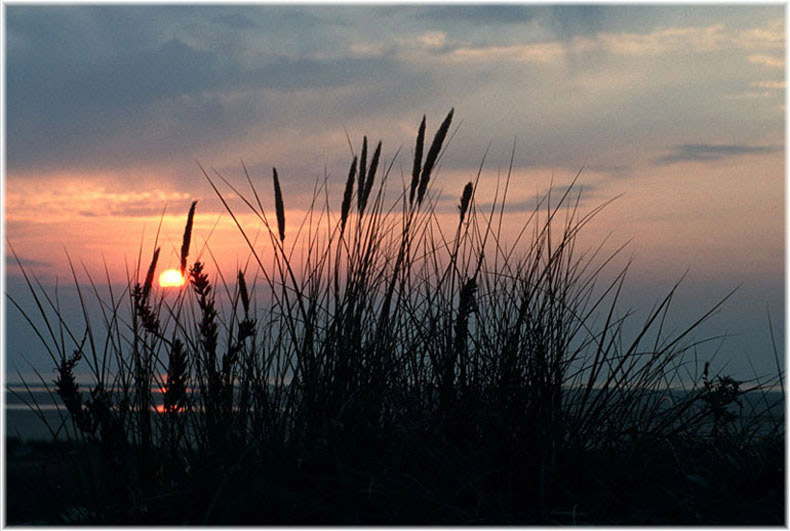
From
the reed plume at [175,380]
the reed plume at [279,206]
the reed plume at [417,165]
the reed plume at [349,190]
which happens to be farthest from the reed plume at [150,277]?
the reed plume at [417,165]

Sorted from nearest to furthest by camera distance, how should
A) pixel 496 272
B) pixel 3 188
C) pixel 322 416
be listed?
pixel 322 416 → pixel 3 188 → pixel 496 272

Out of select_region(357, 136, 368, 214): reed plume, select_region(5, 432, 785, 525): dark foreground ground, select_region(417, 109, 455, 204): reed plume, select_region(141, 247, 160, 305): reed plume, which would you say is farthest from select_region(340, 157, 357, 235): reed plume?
select_region(5, 432, 785, 525): dark foreground ground

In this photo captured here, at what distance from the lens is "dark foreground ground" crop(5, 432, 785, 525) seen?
2010 mm

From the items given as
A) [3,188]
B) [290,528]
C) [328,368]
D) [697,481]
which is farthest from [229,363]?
[697,481]

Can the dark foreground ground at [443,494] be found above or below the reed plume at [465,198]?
below

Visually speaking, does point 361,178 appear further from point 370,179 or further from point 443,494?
point 443,494

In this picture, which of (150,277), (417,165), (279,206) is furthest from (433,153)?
(150,277)

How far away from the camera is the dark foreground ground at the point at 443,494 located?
2.01m

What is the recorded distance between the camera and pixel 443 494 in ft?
7.11

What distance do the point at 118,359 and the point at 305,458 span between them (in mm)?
825

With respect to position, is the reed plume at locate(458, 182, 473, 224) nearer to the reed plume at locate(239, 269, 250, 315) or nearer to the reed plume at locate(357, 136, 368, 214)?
the reed plume at locate(357, 136, 368, 214)

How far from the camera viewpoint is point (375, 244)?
113 inches

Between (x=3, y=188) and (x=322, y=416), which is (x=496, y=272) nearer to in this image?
(x=322, y=416)

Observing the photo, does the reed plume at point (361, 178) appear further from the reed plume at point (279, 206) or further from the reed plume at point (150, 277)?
the reed plume at point (150, 277)
